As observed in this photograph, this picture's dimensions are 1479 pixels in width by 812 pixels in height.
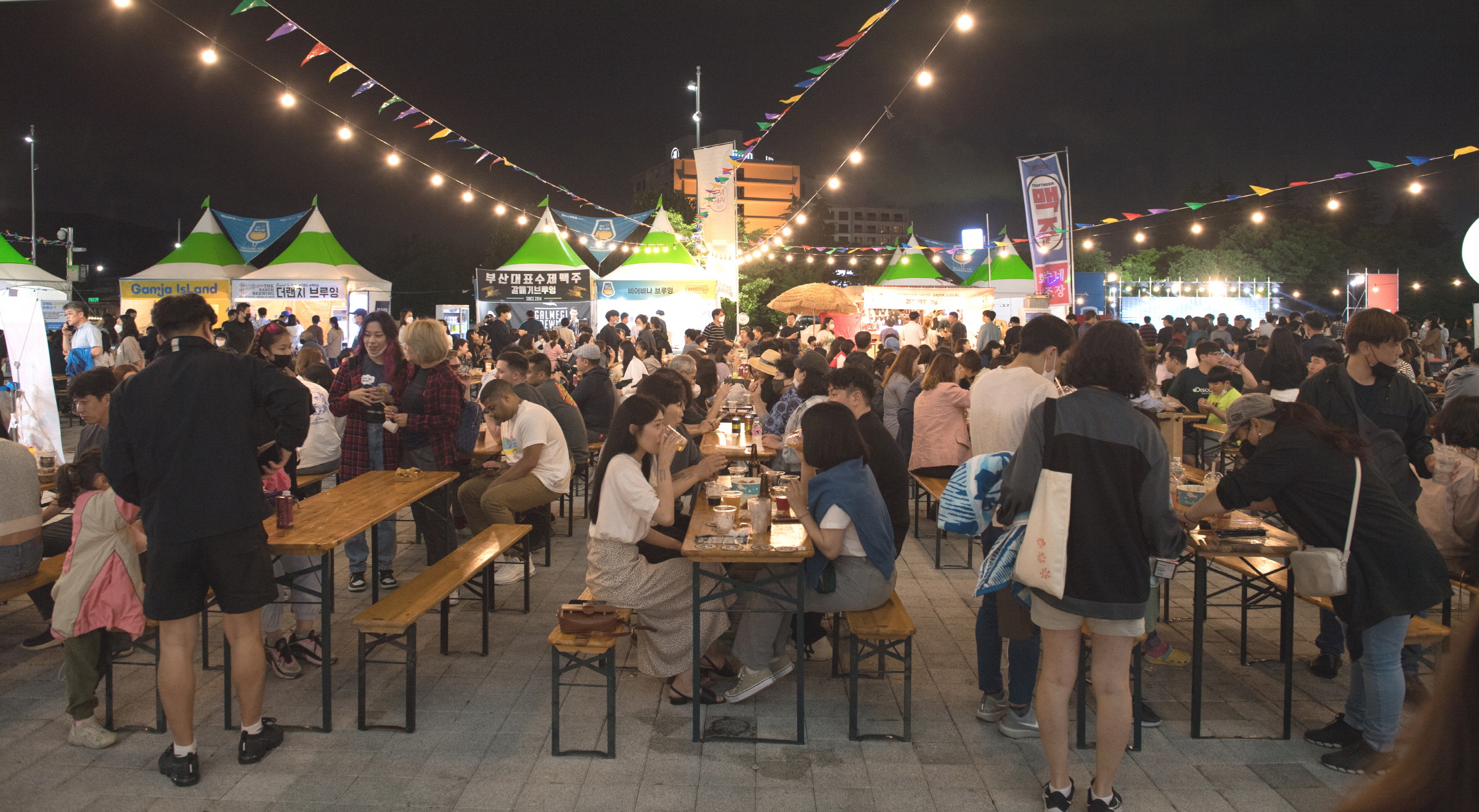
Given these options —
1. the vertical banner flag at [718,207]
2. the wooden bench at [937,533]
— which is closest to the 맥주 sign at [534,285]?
the vertical banner flag at [718,207]

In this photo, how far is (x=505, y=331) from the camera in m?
15.2

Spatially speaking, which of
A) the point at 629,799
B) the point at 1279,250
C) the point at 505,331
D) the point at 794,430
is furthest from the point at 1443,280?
the point at 629,799

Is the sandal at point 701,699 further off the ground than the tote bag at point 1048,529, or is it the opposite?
the tote bag at point 1048,529

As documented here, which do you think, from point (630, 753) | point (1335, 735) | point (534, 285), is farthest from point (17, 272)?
point (1335, 735)

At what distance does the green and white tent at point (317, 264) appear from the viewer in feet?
61.8

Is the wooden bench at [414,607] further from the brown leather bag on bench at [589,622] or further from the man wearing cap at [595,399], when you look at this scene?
the man wearing cap at [595,399]

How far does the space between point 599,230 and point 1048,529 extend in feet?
64.5

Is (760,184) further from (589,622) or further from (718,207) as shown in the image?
(589,622)

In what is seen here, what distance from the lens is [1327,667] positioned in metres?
4.39

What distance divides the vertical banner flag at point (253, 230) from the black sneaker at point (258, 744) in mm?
19770

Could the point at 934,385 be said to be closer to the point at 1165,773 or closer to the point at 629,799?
the point at 1165,773

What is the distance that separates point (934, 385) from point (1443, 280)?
165ft

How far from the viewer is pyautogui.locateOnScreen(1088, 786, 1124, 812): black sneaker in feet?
10.1

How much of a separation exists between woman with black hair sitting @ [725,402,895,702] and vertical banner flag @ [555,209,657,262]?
18.2m
